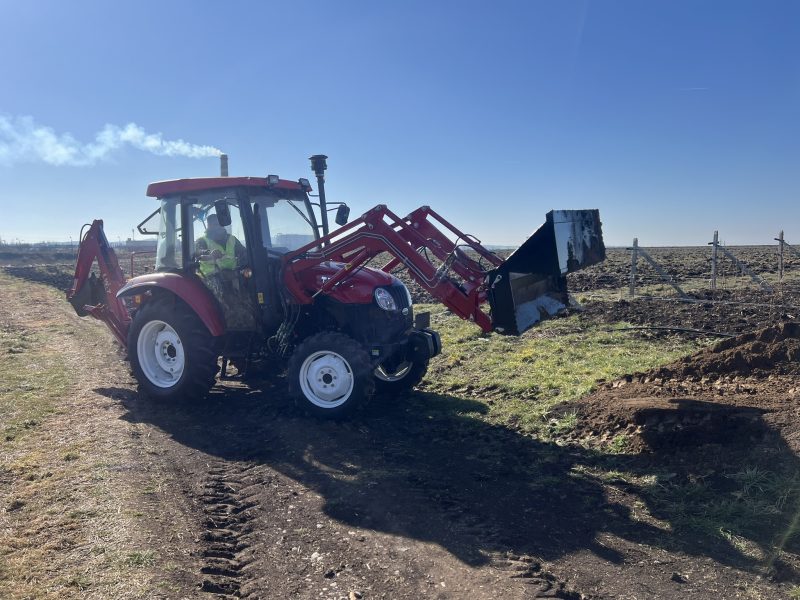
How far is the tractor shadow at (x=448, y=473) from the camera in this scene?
13.8 feet

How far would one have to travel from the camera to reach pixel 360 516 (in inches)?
180

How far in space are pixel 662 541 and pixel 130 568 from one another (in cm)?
332

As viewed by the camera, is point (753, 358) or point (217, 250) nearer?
point (753, 358)

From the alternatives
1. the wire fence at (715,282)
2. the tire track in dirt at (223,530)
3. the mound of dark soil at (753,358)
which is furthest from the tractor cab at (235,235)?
the wire fence at (715,282)

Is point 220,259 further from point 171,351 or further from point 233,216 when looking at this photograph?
point 171,351

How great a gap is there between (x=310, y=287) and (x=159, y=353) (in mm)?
2359

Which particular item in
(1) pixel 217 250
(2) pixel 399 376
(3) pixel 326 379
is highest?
(1) pixel 217 250

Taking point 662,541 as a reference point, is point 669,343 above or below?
above

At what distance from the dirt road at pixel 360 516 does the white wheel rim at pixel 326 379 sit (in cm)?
28

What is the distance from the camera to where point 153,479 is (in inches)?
208

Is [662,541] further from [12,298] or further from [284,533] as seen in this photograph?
[12,298]

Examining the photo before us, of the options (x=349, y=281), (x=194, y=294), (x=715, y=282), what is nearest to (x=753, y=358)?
(x=349, y=281)

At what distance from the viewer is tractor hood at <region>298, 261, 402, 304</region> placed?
7117 millimetres

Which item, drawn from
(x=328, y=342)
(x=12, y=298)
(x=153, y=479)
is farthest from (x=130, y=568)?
(x=12, y=298)
